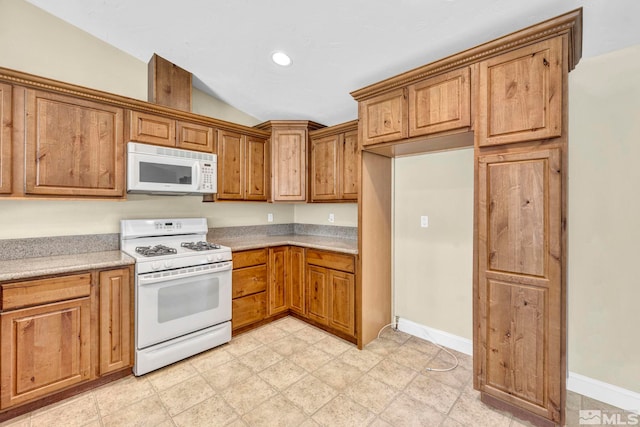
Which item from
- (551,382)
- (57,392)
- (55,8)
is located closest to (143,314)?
(57,392)

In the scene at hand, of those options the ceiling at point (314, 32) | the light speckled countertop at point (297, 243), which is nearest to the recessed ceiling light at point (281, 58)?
the ceiling at point (314, 32)

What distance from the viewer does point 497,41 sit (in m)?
1.75

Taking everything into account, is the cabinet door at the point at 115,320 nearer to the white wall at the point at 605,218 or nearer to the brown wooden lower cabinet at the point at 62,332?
the brown wooden lower cabinet at the point at 62,332

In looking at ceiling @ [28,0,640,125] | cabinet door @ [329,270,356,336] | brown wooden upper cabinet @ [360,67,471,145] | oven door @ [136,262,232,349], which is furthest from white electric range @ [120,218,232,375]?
brown wooden upper cabinet @ [360,67,471,145]

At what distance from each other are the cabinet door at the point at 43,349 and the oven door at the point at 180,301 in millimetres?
348

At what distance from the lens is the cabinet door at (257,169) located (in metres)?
3.32

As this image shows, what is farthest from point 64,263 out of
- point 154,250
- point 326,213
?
point 326,213

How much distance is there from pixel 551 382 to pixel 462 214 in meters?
1.36

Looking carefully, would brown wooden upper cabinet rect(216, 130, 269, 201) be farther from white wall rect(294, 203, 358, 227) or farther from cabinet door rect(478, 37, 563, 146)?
cabinet door rect(478, 37, 563, 146)

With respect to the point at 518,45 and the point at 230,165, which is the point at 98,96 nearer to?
the point at 230,165

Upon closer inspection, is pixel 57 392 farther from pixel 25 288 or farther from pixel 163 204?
pixel 163 204

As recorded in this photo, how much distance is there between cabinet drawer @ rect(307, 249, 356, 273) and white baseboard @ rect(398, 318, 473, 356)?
0.90 m

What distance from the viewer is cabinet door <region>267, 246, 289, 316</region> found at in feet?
10.4

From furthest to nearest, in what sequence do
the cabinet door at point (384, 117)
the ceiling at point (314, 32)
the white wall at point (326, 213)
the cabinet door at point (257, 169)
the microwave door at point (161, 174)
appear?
the white wall at point (326, 213) < the cabinet door at point (257, 169) < the microwave door at point (161, 174) < the cabinet door at point (384, 117) < the ceiling at point (314, 32)
